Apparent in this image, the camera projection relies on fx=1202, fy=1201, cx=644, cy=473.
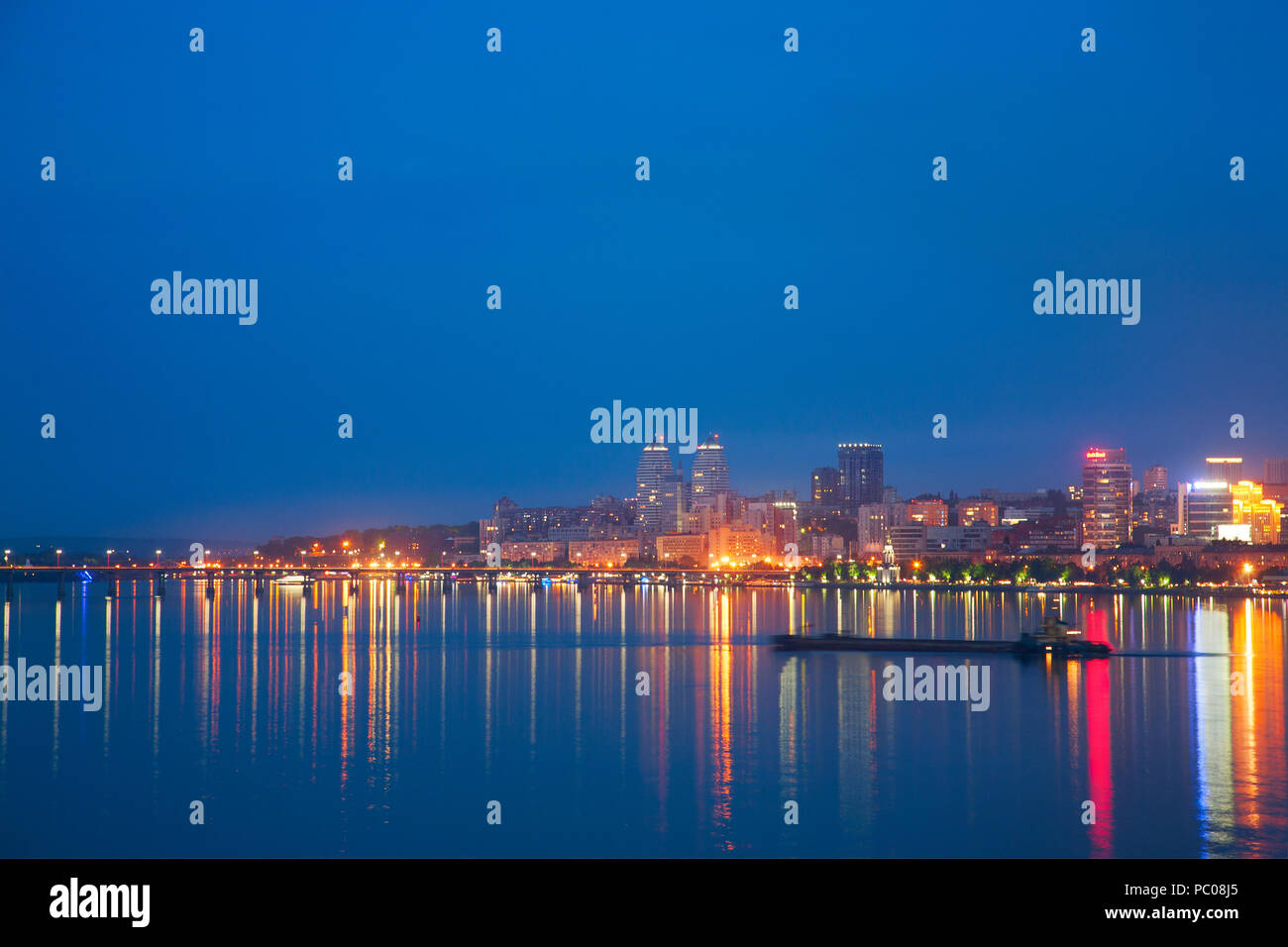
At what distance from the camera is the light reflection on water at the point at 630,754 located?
1770cm

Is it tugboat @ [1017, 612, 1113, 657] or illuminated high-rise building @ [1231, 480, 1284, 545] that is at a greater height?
illuminated high-rise building @ [1231, 480, 1284, 545]

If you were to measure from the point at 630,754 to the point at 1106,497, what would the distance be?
13715 cm

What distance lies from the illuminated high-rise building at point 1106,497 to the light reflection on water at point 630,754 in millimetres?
102721

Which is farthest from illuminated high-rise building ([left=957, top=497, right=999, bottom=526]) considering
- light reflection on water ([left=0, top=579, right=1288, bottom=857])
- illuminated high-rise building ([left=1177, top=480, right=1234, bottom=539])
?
light reflection on water ([left=0, top=579, right=1288, bottom=857])

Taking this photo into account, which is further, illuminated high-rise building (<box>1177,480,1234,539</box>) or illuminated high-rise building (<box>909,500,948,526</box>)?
illuminated high-rise building (<box>909,500,948,526</box>)

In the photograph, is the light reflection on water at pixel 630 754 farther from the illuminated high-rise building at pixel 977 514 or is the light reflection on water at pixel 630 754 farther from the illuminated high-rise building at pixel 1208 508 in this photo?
the illuminated high-rise building at pixel 977 514

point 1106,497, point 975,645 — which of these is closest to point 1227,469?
point 1106,497

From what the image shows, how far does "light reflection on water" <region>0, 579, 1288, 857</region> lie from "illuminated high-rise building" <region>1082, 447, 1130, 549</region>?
10272 centimetres

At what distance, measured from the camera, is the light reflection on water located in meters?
17.7

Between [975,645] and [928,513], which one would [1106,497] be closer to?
[928,513]

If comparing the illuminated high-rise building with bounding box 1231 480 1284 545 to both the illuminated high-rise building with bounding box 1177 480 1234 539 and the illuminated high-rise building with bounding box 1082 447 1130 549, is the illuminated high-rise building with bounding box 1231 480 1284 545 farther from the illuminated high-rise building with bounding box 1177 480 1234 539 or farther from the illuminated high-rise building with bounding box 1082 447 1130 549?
the illuminated high-rise building with bounding box 1082 447 1130 549


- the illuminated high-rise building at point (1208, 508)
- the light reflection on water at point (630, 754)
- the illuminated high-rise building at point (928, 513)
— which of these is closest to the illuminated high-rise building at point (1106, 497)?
the illuminated high-rise building at point (1208, 508)
